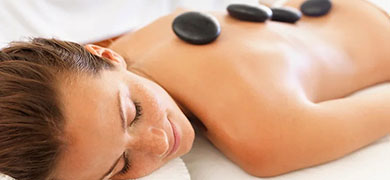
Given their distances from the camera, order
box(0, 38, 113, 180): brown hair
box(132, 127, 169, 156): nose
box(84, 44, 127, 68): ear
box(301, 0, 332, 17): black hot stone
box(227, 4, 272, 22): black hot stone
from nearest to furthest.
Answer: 1. box(0, 38, 113, 180): brown hair
2. box(132, 127, 169, 156): nose
3. box(84, 44, 127, 68): ear
4. box(227, 4, 272, 22): black hot stone
5. box(301, 0, 332, 17): black hot stone

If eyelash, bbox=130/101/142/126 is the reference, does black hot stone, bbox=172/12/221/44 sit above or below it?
above

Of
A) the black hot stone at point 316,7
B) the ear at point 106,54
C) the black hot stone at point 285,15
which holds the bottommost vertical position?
the black hot stone at point 316,7

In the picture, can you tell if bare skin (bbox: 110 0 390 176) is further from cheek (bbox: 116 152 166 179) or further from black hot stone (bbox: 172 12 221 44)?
cheek (bbox: 116 152 166 179)

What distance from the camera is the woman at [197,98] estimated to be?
23.0 inches

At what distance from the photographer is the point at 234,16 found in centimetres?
94

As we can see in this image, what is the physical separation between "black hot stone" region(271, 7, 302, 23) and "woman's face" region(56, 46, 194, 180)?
38 cm

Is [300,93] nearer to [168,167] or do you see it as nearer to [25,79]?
[168,167]

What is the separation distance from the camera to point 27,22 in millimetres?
1141

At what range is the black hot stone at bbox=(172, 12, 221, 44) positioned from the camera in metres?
0.85

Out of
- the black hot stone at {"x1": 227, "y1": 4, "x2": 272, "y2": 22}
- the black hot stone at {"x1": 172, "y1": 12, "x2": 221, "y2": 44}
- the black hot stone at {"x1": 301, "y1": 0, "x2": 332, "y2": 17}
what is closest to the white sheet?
the black hot stone at {"x1": 172, "y1": 12, "x2": 221, "y2": 44}

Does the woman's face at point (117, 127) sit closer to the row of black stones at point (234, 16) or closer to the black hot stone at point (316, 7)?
the row of black stones at point (234, 16)

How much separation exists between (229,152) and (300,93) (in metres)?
0.18

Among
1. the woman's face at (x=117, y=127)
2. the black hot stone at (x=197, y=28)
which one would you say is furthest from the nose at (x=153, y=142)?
the black hot stone at (x=197, y=28)

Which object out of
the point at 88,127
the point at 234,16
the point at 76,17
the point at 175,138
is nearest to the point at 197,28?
the point at 234,16
